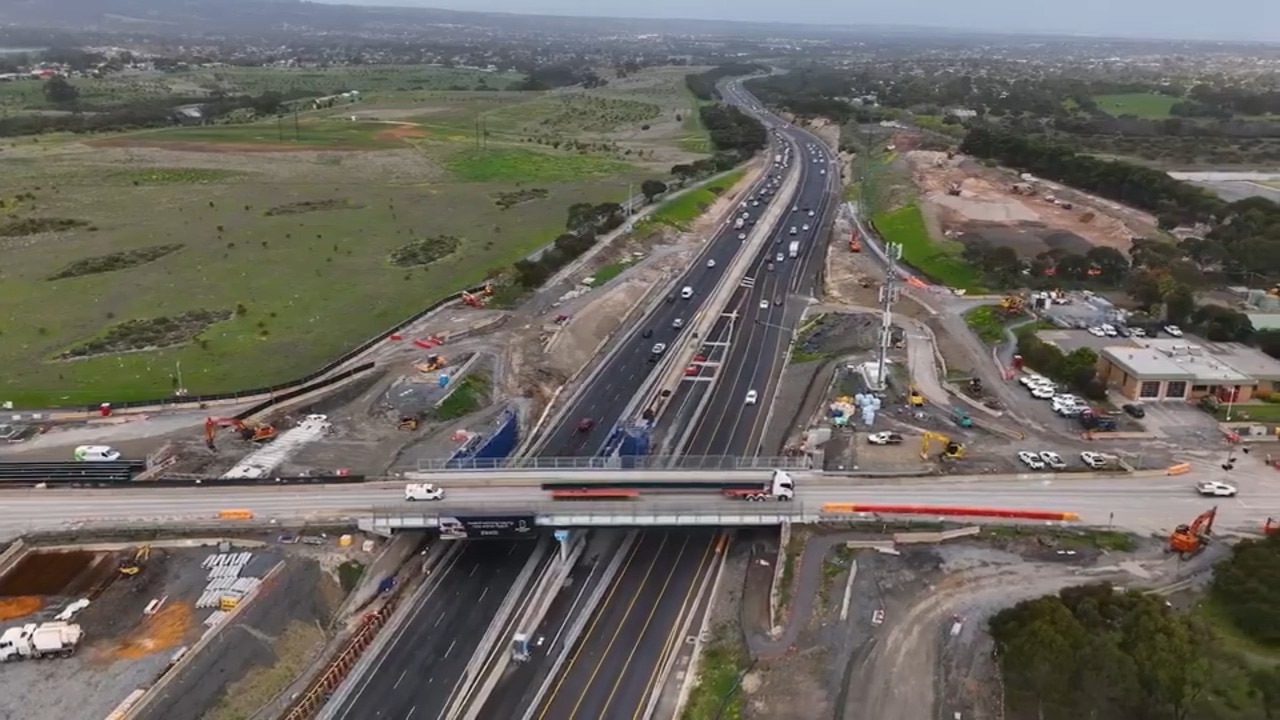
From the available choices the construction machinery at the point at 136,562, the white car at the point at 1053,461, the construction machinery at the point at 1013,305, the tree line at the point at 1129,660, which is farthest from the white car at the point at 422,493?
the construction machinery at the point at 1013,305

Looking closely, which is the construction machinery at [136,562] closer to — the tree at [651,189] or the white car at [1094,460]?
the white car at [1094,460]

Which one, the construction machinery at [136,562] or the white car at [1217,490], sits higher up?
the white car at [1217,490]

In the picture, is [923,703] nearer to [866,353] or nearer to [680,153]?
[866,353]

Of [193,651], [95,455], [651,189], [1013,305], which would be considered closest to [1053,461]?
[1013,305]

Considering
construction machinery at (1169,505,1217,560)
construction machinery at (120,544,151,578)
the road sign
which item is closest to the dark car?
construction machinery at (1169,505,1217,560)

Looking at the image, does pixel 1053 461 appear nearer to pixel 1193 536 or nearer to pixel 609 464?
pixel 1193 536

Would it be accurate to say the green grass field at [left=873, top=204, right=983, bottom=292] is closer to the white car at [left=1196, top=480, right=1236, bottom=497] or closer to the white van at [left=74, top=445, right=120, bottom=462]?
the white car at [left=1196, top=480, right=1236, bottom=497]

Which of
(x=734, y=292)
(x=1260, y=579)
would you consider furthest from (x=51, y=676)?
(x=734, y=292)
